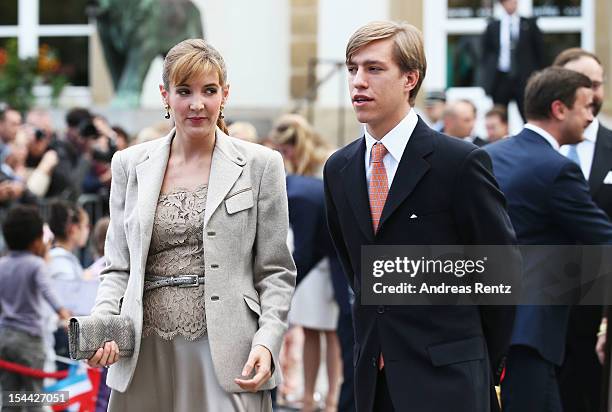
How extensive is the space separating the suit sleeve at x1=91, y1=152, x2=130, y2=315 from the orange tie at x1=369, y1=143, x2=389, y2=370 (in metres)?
0.91

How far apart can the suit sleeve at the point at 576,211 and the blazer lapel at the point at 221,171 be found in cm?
176

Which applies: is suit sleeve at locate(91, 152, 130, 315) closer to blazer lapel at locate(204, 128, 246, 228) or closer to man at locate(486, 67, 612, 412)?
blazer lapel at locate(204, 128, 246, 228)

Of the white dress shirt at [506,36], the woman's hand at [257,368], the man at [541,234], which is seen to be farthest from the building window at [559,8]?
the woman's hand at [257,368]

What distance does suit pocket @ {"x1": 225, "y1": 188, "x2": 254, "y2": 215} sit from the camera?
453 centimetres

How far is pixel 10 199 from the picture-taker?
10.9 meters

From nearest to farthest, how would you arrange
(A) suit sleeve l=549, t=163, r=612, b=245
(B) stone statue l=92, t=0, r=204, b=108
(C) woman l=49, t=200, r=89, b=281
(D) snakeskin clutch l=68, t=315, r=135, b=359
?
(D) snakeskin clutch l=68, t=315, r=135, b=359
(A) suit sleeve l=549, t=163, r=612, b=245
(C) woman l=49, t=200, r=89, b=281
(B) stone statue l=92, t=0, r=204, b=108

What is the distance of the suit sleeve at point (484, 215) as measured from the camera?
4.61m

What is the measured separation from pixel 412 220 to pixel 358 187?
0.26 m

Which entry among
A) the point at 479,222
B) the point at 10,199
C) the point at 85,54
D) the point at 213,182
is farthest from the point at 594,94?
the point at 85,54

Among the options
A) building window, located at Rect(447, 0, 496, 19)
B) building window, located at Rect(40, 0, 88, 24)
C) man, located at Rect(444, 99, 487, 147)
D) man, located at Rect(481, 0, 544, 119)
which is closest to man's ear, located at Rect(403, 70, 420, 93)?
man, located at Rect(444, 99, 487, 147)

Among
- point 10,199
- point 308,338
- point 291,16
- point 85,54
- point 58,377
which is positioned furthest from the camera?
point 85,54

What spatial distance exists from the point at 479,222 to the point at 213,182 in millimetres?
969

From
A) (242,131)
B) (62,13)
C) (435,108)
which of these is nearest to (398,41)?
(242,131)

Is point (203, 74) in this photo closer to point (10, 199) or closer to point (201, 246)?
point (201, 246)
